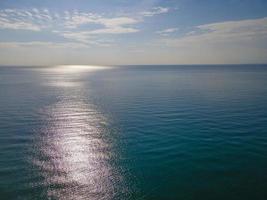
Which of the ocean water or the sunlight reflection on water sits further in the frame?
the sunlight reflection on water

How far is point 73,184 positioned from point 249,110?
5456cm

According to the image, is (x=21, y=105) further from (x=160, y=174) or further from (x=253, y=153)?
(x=253, y=153)

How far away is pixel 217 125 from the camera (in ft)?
186

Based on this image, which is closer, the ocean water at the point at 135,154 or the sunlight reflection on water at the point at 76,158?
the ocean water at the point at 135,154

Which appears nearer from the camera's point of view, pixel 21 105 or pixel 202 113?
pixel 202 113

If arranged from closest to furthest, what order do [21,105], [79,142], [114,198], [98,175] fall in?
[114,198] → [98,175] → [79,142] → [21,105]

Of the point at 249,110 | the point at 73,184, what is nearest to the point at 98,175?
the point at 73,184

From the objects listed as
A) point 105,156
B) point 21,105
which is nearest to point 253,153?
point 105,156

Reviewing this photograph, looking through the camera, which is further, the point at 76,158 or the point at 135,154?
the point at 135,154

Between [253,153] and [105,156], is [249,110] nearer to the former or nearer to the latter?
[253,153]

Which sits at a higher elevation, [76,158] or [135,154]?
[135,154]

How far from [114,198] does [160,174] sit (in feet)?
26.2

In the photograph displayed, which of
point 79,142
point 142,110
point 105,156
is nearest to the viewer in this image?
point 105,156

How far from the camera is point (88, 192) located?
102ft
